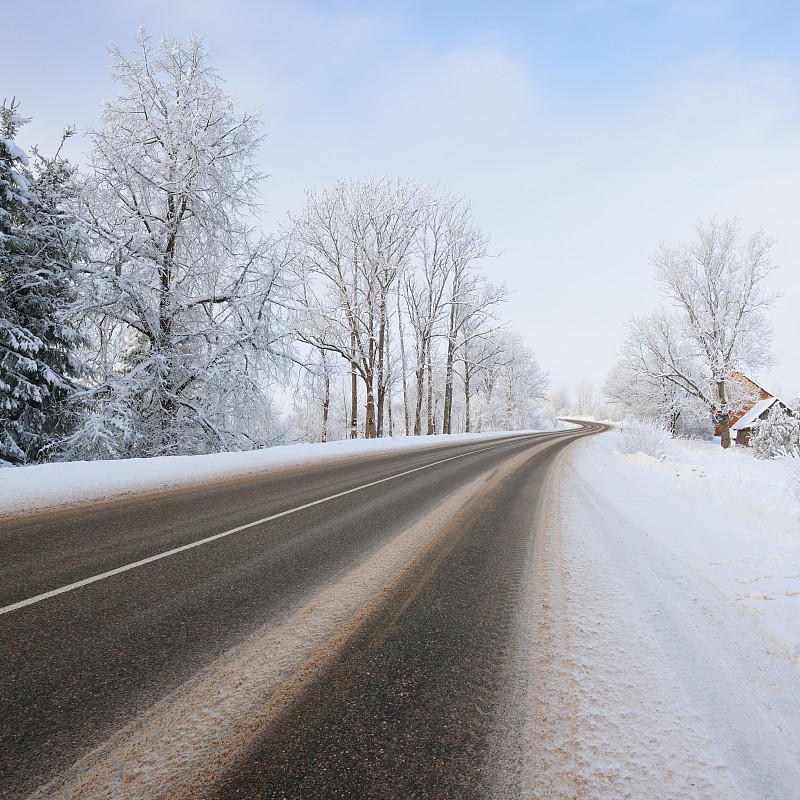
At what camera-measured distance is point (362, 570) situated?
3.65m

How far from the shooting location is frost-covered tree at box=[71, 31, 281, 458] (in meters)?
11.5

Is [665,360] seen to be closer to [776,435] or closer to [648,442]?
[776,435]

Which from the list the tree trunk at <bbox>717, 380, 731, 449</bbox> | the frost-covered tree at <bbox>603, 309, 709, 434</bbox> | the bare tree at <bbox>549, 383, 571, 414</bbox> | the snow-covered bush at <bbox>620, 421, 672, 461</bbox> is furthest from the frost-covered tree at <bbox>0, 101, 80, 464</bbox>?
the bare tree at <bbox>549, 383, 571, 414</bbox>

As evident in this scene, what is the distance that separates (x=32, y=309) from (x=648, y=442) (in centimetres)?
1932

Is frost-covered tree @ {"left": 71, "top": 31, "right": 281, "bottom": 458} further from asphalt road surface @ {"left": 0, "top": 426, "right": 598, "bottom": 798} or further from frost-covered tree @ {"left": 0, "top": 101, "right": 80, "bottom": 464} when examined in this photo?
asphalt road surface @ {"left": 0, "top": 426, "right": 598, "bottom": 798}

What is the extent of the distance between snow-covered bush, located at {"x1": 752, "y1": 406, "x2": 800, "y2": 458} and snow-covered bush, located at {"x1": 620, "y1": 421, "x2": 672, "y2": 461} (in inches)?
155

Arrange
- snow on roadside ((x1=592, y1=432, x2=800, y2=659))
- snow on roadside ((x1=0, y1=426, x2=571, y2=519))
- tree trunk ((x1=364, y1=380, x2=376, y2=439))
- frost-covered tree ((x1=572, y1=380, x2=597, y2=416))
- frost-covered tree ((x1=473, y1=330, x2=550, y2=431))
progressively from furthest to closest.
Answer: frost-covered tree ((x1=572, y1=380, x2=597, y2=416)), frost-covered tree ((x1=473, y1=330, x2=550, y2=431)), tree trunk ((x1=364, y1=380, x2=376, y2=439)), snow on roadside ((x1=0, y1=426, x2=571, y2=519)), snow on roadside ((x1=592, y1=432, x2=800, y2=659))

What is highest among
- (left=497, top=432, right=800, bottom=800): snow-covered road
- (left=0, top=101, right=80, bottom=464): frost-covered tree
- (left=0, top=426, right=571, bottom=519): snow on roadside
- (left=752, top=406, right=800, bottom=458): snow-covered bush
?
(left=0, top=101, right=80, bottom=464): frost-covered tree

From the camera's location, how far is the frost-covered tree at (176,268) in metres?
11.5

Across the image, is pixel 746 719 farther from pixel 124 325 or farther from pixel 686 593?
pixel 124 325

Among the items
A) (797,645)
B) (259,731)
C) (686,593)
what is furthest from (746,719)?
(259,731)

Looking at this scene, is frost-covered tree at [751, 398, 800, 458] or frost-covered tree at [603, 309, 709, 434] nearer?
frost-covered tree at [751, 398, 800, 458]

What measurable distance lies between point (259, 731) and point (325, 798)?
0.46 metres

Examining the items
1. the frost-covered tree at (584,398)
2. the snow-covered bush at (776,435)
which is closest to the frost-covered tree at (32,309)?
the snow-covered bush at (776,435)
